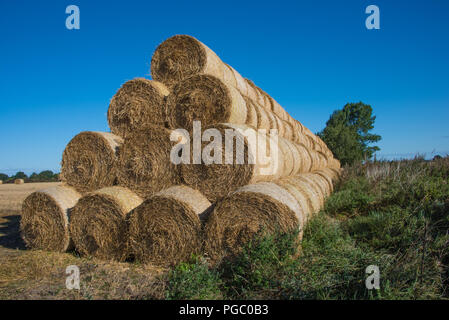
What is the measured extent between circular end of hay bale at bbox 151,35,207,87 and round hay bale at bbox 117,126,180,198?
164 cm

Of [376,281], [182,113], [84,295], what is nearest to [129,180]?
[182,113]

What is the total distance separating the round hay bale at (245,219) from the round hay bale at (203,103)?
169 cm

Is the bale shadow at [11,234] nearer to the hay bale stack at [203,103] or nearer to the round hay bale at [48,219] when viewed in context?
the round hay bale at [48,219]

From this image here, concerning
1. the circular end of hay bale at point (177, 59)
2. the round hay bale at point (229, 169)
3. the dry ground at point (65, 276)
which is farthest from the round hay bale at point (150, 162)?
the circular end of hay bale at point (177, 59)

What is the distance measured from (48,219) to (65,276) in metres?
1.90

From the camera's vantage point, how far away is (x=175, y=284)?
11.4 ft

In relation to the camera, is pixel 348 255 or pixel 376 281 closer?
pixel 376 281

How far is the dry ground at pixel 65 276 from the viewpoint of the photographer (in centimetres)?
356

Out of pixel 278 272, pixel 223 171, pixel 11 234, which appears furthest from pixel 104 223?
pixel 11 234

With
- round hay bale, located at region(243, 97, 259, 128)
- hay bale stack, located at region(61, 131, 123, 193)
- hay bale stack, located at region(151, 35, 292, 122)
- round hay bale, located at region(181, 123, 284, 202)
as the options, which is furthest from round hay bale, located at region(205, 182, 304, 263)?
hay bale stack, located at region(151, 35, 292, 122)

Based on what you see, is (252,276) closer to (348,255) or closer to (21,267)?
(348,255)

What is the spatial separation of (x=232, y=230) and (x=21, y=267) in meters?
3.46

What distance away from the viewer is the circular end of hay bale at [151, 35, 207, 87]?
6.33m

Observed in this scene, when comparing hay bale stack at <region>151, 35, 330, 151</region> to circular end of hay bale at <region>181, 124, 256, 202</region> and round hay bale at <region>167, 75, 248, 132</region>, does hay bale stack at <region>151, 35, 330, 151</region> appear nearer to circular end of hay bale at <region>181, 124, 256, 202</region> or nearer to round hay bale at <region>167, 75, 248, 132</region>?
round hay bale at <region>167, 75, 248, 132</region>
